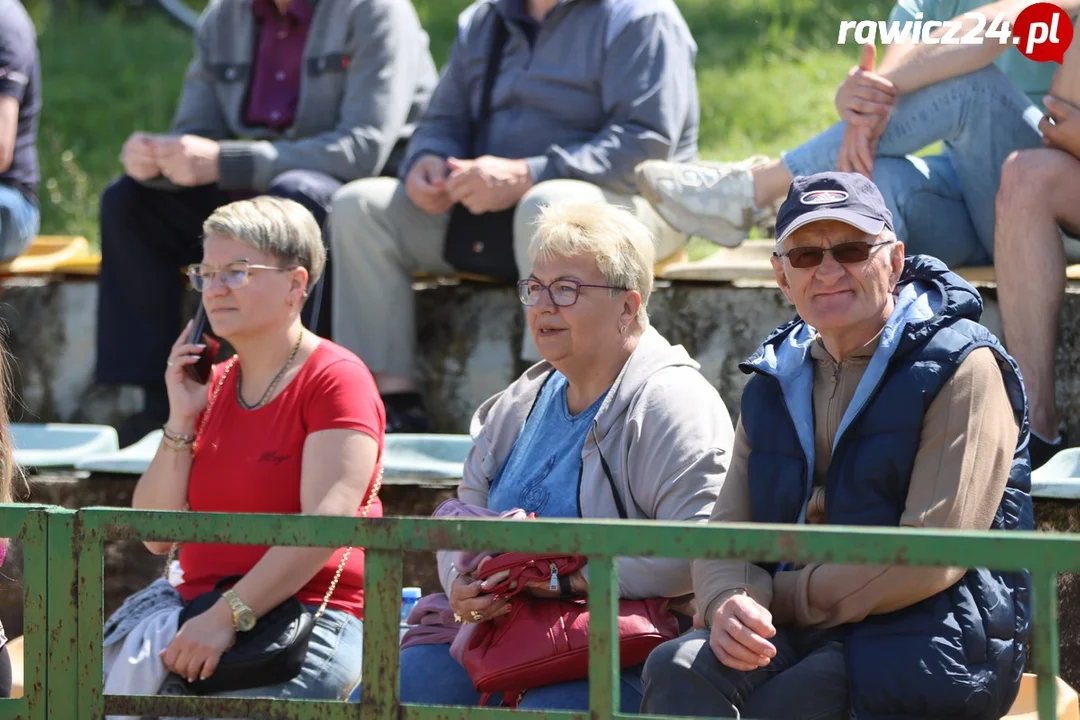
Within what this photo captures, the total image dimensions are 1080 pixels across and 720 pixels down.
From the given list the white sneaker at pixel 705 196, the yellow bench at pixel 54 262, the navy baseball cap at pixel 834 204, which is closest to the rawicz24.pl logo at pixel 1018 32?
the white sneaker at pixel 705 196

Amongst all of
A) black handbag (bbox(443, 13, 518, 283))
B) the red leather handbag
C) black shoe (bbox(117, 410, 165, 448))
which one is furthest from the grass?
the red leather handbag

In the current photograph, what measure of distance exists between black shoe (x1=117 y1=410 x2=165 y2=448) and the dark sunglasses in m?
2.82

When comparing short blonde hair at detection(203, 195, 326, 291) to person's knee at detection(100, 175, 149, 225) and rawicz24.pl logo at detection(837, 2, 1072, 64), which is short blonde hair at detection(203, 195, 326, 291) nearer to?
person's knee at detection(100, 175, 149, 225)

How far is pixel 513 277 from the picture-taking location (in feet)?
16.0

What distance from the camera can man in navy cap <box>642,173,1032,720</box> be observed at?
8.30 feet

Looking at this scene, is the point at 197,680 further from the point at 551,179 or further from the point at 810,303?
the point at 551,179

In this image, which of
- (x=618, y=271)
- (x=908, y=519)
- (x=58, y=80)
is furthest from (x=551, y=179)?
(x=58, y=80)

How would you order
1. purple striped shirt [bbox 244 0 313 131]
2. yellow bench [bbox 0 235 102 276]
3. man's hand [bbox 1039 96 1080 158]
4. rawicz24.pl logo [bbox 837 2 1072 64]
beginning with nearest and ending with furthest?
man's hand [bbox 1039 96 1080 158] < rawicz24.pl logo [bbox 837 2 1072 64] < purple striped shirt [bbox 244 0 313 131] < yellow bench [bbox 0 235 102 276]

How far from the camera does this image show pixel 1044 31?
4.21 m

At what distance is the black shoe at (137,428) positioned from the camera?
16.4 feet

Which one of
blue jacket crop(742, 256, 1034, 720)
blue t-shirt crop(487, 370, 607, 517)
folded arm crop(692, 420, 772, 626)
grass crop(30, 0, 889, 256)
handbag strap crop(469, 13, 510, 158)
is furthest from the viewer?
grass crop(30, 0, 889, 256)

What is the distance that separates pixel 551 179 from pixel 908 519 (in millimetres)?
2354

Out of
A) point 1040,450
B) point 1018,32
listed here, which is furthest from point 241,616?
point 1018,32

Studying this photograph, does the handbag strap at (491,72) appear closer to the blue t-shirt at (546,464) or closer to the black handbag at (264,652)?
the blue t-shirt at (546,464)
